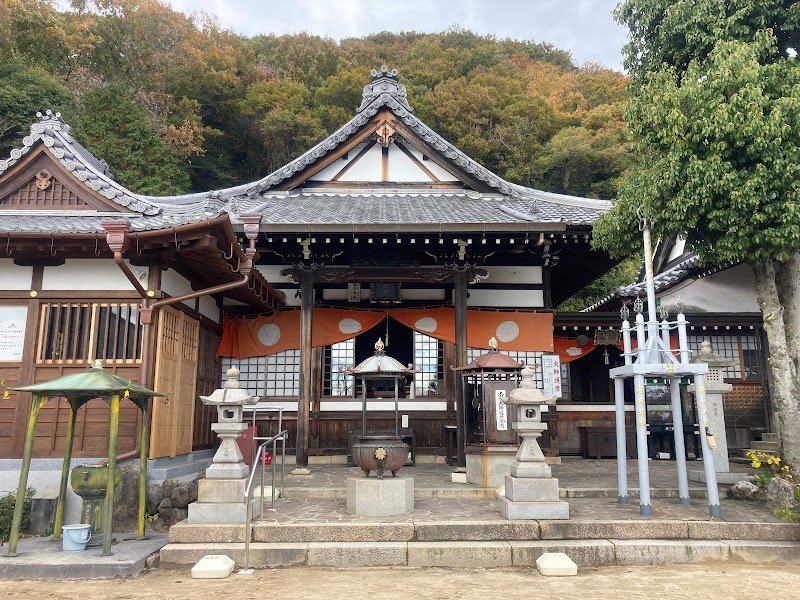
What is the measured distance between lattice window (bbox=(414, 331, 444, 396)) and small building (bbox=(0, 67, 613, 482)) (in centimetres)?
3

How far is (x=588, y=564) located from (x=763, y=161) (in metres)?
5.87

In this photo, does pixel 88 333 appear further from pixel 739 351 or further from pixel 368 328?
pixel 739 351

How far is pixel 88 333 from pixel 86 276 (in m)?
0.96

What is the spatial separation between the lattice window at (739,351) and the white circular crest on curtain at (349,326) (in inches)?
334

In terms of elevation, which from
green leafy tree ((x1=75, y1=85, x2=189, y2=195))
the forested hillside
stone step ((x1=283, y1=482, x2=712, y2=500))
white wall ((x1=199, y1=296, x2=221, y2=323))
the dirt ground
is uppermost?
the forested hillside

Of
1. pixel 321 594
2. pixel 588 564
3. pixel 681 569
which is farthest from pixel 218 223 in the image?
pixel 681 569

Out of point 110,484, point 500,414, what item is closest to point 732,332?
point 500,414

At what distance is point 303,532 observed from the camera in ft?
21.8

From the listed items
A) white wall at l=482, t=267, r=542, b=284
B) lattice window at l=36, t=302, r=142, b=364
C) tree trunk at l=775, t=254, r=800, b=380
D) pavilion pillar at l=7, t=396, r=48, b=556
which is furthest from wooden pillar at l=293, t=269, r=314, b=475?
tree trunk at l=775, t=254, r=800, b=380

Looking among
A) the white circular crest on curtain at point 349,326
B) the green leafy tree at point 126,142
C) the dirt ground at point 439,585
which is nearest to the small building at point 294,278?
the white circular crest on curtain at point 349,326

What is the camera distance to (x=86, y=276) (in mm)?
9164

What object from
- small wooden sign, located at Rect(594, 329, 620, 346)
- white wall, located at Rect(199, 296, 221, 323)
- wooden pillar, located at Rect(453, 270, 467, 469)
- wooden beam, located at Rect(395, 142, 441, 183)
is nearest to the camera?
wooden pillar, located at Rect(453, 270, 467, 469)

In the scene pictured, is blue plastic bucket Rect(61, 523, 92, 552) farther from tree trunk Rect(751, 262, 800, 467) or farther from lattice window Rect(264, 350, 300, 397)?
tree trunk Rect(751, 262, 800, 467)

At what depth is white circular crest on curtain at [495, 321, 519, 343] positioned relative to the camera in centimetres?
1192
